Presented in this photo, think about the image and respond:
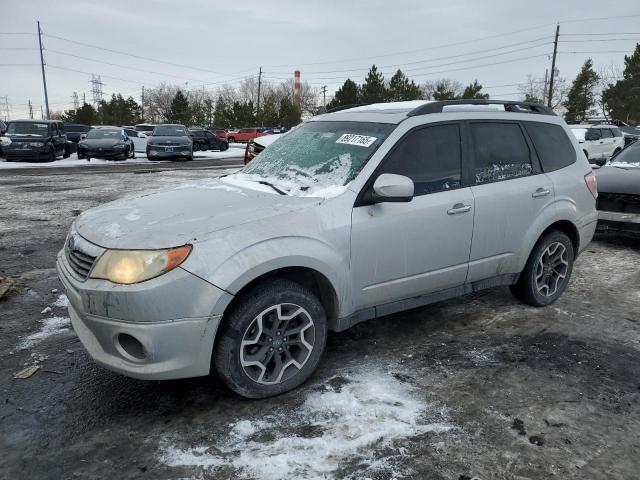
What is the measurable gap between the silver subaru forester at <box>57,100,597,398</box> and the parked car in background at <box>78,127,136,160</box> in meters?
18.8

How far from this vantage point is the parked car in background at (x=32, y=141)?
19.2m

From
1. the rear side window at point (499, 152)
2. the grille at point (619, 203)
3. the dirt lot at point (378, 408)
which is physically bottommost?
the dirt lot at point (378, 408)

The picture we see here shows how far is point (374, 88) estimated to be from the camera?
57344 mm

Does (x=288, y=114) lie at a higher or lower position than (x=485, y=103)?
higher

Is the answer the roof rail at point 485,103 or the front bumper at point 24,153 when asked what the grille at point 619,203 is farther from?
the front bumper at point 24,153

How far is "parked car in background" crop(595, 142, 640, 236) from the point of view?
6641 mm

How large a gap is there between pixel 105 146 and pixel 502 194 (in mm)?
20081

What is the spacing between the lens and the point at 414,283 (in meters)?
3.55

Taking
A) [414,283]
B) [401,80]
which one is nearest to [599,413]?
[414,283]

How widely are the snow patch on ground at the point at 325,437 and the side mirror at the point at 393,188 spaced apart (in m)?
1.20

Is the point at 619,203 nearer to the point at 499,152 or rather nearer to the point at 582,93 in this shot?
the point at 499,152

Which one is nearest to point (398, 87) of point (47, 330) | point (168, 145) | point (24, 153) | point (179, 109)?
point (179, 109)

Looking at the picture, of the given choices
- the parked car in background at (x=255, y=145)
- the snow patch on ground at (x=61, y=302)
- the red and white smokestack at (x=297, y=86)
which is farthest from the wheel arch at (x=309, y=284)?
the red and white smokestack at (x=297, y=86)

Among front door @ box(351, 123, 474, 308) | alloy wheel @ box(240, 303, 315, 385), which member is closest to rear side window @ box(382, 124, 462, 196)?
front door @ box(351, 123, 474, 308)
